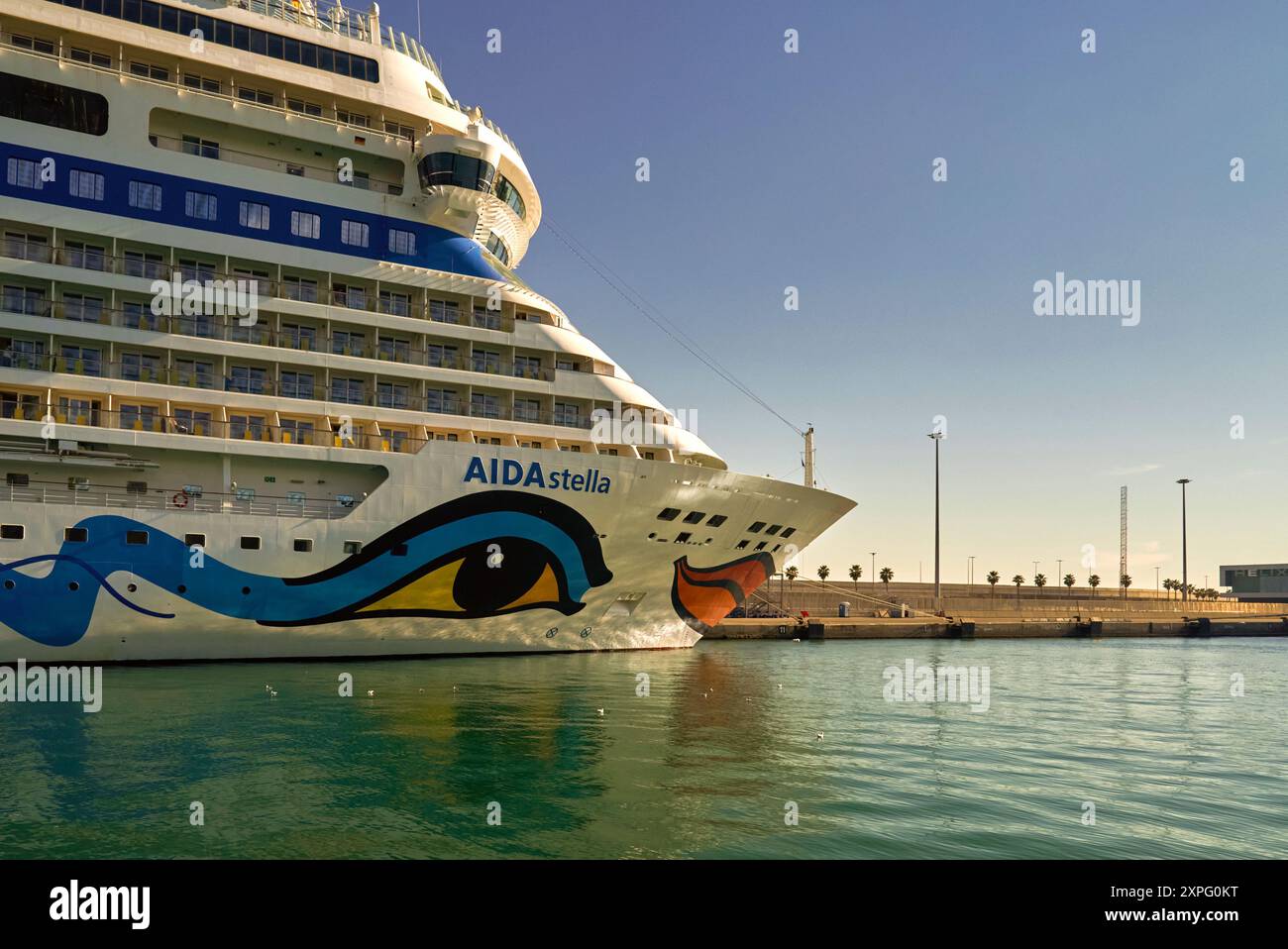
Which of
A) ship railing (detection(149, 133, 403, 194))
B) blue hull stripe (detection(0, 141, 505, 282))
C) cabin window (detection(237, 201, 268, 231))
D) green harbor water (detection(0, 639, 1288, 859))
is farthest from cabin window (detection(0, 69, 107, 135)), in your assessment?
green harbor water (detection(0, 639, 1288, 859))

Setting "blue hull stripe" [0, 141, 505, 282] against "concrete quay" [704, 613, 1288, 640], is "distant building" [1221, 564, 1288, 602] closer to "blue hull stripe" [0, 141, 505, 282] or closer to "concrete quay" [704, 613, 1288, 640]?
"concrete quay" [704, 613, 1288, 640]

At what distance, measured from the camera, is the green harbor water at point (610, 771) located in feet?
30.6

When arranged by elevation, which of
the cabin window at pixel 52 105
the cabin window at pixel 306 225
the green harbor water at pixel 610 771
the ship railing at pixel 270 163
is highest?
the cabin window at pixel 52 105

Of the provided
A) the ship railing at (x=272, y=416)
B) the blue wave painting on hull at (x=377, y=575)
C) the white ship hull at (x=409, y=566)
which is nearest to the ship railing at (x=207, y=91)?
the ship railing at (x=272, y=416)

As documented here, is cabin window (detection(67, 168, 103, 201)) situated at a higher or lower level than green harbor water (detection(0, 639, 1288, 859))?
higher

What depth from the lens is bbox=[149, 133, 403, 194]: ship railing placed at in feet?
88.2

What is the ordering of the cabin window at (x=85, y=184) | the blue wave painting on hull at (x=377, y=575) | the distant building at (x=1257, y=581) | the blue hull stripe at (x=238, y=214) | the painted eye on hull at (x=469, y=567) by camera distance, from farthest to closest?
the distant building at (x=1257, y=581) < the cabin window at (x=85, y=184) < the blue hull stripe at (x=238, y=214) < the painted eye on hull at (x=469, y=567) < the blue wave painting on hull at (x=377, y=575)

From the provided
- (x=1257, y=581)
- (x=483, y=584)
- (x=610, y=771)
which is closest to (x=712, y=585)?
(x=483, y=584)

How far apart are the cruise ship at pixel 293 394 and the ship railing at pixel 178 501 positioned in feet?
0.30

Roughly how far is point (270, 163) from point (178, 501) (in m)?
11.8

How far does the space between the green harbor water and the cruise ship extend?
2.70 meters

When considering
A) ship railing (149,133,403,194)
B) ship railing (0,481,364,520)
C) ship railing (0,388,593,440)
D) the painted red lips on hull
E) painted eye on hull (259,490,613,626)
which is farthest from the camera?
the painted red lips on hull

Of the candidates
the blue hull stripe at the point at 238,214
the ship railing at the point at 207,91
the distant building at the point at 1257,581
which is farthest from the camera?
the distant building at the point at 1257,581

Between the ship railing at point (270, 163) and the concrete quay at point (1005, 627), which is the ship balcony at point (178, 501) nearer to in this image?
the ship railing at point (270, 163)
